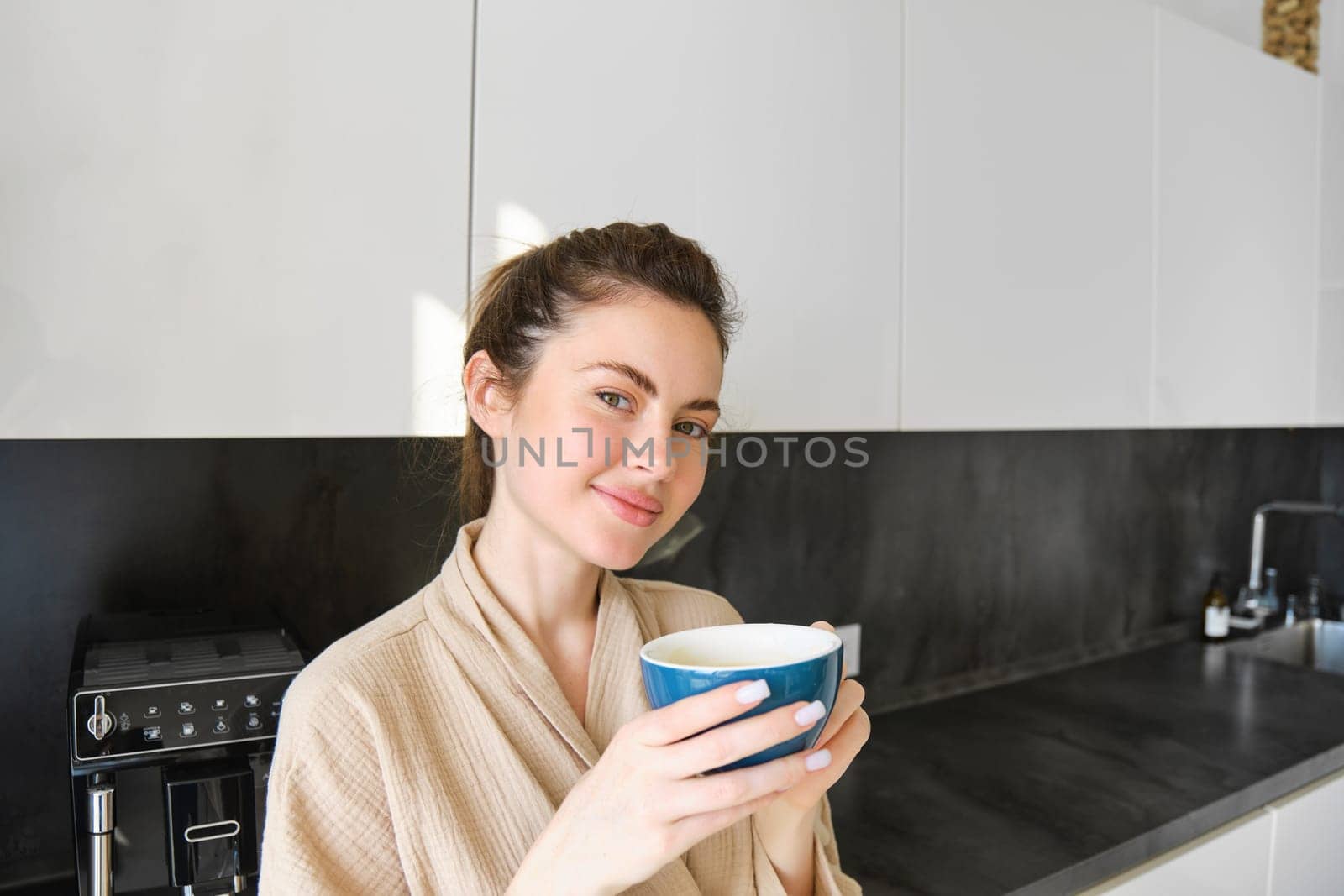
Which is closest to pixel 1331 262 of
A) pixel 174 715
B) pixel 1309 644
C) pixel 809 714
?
pixel 1309 644

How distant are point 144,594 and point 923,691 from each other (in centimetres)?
150

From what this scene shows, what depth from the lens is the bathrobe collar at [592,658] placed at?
3.00 ft

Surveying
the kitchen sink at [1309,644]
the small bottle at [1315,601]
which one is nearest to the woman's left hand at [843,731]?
the kitchen sink at [1309,644]

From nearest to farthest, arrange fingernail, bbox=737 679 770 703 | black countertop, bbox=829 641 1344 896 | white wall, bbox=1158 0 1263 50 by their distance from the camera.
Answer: fingernail, bbox=737 679 770 703, black countertop, bbox=829 641 1344 896, white wall, bbox=1158 0 1263 50

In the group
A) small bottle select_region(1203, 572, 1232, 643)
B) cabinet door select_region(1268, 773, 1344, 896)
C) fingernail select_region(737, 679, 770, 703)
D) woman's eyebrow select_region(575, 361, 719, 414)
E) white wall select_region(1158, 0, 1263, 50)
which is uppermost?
white wall select_region(1158, 0, 1263, 50)

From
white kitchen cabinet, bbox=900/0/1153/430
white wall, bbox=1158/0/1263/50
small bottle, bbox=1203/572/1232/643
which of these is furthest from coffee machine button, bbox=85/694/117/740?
white wall, bbox=1158/0/1263/50

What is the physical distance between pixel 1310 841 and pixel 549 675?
156 cm

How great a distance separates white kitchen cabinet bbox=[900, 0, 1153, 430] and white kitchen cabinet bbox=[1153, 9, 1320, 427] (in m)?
0.08

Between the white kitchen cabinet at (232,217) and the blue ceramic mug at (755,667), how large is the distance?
1.72 ft

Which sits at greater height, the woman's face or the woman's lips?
the woman's face

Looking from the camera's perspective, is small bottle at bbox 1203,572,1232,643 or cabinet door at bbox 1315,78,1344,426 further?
small bottle at bbox 1203,572,1232,643

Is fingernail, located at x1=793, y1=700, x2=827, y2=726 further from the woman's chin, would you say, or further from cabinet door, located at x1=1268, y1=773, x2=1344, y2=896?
cabinet door, located at x1=1268, y1=773, x2=1344, y2=896

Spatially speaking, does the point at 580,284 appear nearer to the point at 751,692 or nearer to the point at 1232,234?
the point at 751,692

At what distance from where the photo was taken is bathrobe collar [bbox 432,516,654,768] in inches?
36.0
